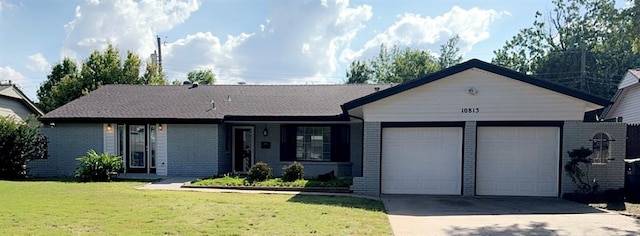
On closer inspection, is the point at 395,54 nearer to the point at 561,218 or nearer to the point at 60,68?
the point at 60,68

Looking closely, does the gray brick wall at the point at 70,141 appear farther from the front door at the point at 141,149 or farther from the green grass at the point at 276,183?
the green grass at the point at 276,183

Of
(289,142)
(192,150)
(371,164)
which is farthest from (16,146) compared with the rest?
(371,164)

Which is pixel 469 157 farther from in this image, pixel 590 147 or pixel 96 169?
pixel 96 169

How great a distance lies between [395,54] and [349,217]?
43.9 metres

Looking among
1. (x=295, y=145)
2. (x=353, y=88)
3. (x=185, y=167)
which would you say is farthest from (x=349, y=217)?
(x=353, y=88)

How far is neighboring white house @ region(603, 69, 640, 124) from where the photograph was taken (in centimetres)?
1883

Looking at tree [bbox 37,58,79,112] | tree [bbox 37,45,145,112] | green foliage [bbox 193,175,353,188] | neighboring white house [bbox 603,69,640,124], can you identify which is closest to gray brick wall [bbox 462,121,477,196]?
green foliage [bbox 193,175,353,188]

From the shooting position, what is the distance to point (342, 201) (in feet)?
33.8

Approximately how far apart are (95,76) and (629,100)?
31895mm

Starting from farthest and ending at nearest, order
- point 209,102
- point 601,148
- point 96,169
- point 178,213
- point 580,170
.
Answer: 1. point 209,102
2. point 96,169
3. point 601,148
4. point 580,170
5. point 178,213

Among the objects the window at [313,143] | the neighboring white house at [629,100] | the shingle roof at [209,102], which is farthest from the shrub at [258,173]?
the neighboring white house at [629,100]

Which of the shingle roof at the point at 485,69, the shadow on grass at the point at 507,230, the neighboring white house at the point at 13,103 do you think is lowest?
the shadow on grass at the point at 507,230

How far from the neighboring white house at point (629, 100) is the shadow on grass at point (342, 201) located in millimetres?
13943

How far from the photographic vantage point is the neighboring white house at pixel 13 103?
66.5ft
